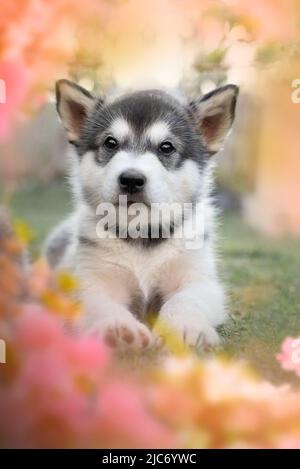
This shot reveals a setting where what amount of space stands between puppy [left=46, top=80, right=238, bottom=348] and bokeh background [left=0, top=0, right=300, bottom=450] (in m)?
0.08

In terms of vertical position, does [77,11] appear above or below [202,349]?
above

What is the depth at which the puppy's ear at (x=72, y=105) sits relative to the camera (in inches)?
91.3

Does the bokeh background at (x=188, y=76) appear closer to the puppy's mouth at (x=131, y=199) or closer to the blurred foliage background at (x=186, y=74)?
the blurred foliage background at (x=186, y=74)

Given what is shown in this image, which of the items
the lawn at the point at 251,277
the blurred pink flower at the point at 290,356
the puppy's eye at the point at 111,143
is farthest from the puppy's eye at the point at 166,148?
the blurred pink flower at the point at 290,356

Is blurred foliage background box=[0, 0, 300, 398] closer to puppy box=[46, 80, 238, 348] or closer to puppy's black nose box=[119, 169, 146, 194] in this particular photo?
puppy box=[46, 80, 238, 348]

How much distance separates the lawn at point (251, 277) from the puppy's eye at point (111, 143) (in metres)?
0.43

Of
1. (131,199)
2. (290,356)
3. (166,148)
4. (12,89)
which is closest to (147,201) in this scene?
(131,199)

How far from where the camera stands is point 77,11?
2.21 metres

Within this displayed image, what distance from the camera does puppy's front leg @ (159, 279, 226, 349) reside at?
219 cm

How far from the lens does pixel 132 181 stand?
2.20 meters

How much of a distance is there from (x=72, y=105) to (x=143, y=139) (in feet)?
0.85
